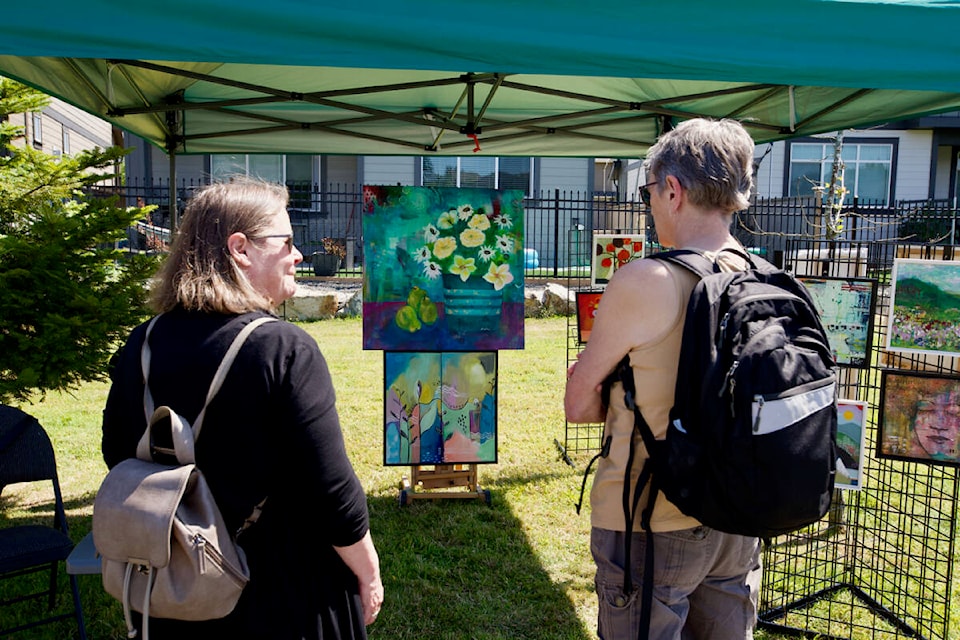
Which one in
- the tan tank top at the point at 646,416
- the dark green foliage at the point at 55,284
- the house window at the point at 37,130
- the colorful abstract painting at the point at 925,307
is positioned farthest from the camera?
the house window at the point at 37,130

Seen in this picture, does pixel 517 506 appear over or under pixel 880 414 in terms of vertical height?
under

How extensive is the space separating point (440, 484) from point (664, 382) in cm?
306

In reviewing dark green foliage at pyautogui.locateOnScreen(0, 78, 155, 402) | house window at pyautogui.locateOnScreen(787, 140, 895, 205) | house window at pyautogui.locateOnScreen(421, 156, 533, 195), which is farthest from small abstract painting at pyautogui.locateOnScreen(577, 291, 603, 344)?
house window at pyautogui.locateOnScreen(787, 140, 895, 205)

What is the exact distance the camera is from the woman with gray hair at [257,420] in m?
1.42

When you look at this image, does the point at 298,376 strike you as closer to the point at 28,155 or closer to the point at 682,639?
the point at 682,639

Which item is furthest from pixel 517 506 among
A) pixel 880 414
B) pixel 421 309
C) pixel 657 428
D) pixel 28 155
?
pixel 28 155

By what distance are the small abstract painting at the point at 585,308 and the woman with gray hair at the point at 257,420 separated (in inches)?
130

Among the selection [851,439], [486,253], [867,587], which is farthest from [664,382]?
[867,587]

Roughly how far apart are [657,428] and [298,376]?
0.82 m

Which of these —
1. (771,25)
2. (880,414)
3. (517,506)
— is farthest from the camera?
(517,506)

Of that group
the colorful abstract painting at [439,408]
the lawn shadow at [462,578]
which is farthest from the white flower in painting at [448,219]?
the lawn shadow at [462,578]

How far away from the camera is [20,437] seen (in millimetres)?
3092

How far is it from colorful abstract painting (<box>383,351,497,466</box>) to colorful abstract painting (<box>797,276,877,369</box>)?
1898 millimetres

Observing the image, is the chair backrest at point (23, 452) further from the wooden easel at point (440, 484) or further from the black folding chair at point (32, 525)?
the wooden easel at point (440, 484)
